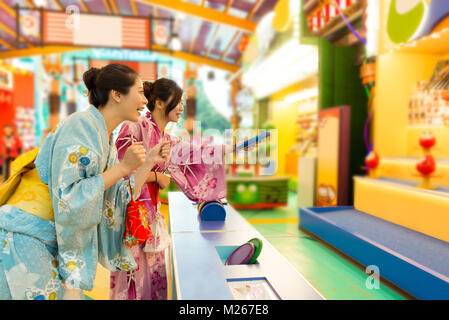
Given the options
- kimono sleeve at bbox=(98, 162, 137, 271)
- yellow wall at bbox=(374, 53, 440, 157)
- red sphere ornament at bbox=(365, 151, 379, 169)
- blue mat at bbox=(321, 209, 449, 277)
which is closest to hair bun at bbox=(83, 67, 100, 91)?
kimono sleeve at bbox=(98, 162, 137, 271)

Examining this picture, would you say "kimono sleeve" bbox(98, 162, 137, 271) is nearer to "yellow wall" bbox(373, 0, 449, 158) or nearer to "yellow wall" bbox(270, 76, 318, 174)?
"yellow wall" bbox(373, 0, 449, 158)

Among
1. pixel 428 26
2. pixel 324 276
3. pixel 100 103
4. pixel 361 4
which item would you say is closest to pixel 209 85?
pixel 361 4

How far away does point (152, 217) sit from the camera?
6.14 feet

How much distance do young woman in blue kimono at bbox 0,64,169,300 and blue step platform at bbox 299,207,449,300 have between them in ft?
6.82

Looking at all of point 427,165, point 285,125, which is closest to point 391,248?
point 427,165

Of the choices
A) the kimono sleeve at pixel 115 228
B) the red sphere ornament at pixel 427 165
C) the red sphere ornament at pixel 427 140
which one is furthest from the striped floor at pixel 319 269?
the red sphere ornament at pixel 427 140

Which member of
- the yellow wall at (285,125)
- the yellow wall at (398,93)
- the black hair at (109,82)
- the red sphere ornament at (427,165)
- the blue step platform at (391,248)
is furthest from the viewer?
the yellow wall at (285,125)

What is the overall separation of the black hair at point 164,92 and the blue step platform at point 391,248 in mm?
1972

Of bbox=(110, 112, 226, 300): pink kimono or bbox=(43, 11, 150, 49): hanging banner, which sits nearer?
bbox=(110, 112, 226, 300): pink kimono

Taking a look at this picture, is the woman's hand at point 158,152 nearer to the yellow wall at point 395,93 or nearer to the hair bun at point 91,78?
the hair bun at point 91,78

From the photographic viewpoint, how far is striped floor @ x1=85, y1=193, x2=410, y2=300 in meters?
2.40

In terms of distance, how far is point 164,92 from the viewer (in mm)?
1851

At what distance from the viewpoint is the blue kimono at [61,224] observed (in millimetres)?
1043
